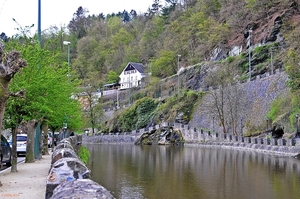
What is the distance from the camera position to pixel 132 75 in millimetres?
117812

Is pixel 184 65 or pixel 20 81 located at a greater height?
pixel 184 65

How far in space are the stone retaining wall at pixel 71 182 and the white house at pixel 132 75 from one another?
104174 mm

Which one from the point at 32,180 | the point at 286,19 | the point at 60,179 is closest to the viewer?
the point at 60,179

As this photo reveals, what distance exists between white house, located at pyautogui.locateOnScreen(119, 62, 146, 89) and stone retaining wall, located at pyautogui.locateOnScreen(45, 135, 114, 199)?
104174 mm

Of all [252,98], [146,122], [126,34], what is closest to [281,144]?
[252,98]

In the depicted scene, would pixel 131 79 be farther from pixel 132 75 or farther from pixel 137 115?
pixel 137 115

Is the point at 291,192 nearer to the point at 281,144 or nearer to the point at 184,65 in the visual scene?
the point at 281,144

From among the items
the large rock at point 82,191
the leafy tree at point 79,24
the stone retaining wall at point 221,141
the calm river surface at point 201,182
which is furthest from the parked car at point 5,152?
the leafy tree at point 79,24

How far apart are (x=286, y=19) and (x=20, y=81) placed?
62.1 metres

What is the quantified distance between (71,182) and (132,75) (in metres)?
113

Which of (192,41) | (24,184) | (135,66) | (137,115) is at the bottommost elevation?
(24,184)

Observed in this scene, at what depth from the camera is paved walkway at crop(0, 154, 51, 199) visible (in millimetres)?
12391

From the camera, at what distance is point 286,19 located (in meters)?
72.2

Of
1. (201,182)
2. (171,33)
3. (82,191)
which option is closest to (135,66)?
(171,33)
